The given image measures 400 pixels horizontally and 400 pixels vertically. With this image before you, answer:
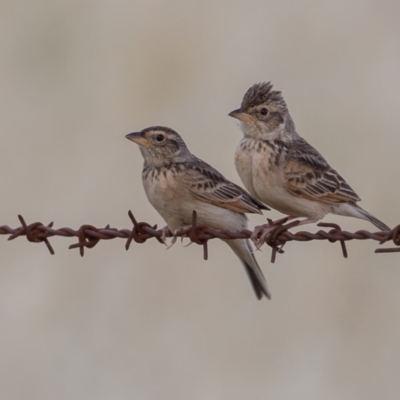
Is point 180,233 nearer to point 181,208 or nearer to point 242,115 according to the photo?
point 181,208

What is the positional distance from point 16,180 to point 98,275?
200 cm

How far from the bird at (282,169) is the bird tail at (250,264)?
464 mm

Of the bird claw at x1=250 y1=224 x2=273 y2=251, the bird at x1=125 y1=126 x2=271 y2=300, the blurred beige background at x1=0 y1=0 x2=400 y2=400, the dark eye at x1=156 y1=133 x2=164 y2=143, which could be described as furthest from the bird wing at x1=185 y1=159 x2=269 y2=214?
the blurred beige background at x1=0 y1=0 x2=400 y2=400

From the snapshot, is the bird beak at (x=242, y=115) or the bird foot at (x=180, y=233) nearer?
the bird foot at (x=180, y=233)

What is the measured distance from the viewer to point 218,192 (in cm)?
1020

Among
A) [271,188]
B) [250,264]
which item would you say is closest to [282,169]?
[271,188]

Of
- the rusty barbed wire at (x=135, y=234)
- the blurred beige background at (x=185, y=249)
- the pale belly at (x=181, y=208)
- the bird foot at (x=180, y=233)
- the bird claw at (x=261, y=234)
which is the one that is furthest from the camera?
the blurred beige background at (x=185, y=249)

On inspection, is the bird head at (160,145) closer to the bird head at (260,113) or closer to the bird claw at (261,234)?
the bird head at (260,113)

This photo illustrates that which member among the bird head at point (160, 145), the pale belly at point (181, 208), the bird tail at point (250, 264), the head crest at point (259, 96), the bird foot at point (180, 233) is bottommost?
the bird tail at point (250, 264)

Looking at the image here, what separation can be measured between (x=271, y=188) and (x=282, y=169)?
A: 20 cm

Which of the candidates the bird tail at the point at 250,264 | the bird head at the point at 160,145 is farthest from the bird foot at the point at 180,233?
the bird head at the point at 160,145

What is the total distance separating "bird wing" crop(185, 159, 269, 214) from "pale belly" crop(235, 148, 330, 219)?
0.32ft

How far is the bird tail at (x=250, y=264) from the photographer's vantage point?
10.7 m

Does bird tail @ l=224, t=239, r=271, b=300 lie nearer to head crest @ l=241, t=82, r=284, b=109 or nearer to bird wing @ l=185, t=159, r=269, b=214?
bird wing @ l=185, t=159, r=269, b=214
